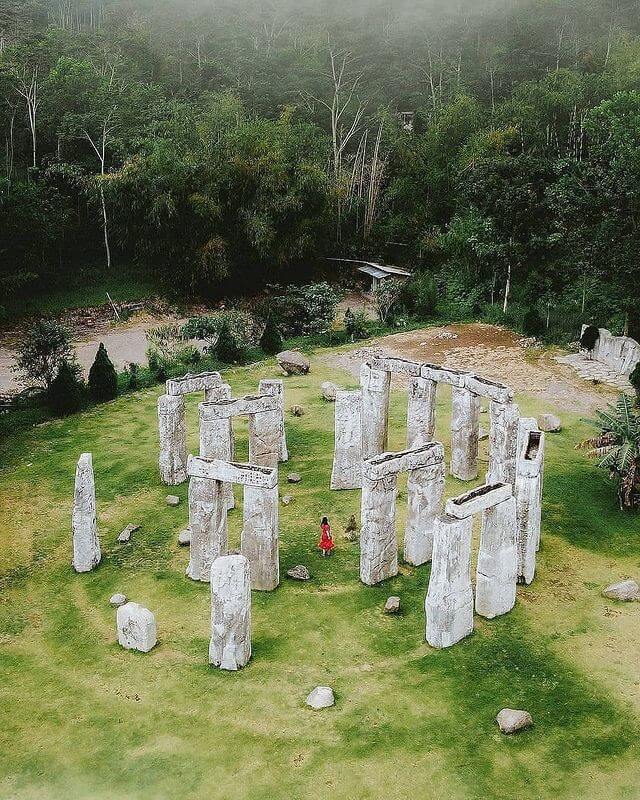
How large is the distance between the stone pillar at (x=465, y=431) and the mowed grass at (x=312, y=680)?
1.86m

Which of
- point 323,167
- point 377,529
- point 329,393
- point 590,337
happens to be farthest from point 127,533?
point 323,167

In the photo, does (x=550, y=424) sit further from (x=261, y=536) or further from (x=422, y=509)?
(x=261, y=536)

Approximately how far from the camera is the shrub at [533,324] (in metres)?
32.6

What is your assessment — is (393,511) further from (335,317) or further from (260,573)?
(335,317)

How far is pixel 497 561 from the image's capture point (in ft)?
46.0

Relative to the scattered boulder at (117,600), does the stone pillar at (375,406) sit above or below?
above

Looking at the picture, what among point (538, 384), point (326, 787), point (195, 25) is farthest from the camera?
point (195, 25)

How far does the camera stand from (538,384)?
2759 cm

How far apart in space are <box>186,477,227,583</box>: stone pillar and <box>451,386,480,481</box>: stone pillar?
6684 millimetres

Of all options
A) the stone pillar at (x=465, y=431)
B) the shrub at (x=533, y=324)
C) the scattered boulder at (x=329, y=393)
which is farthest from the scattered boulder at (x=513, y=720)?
the shrub at (x=533, y=324)

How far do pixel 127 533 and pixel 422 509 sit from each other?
20.2 feet

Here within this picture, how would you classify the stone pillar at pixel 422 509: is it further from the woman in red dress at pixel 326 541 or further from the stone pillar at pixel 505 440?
the stone pillar at pixel 505 440

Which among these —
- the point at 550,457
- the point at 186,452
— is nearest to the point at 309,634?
the point at 186,452

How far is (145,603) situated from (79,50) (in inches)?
1862
